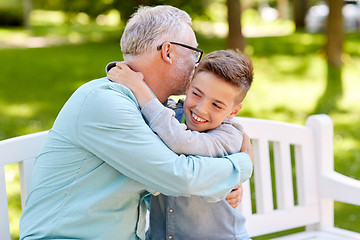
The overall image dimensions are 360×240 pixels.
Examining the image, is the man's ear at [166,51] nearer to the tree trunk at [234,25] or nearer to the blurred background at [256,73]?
the blurred background at [256,73]

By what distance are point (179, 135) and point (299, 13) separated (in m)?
21.2

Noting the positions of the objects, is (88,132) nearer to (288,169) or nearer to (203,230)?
(203,230)

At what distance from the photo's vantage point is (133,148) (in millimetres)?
2102

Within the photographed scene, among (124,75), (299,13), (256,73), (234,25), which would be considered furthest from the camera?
(299,13)

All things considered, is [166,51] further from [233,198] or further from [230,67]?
[233,198]

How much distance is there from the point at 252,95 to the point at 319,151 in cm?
664

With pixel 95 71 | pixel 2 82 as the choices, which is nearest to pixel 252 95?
pixel 95 71

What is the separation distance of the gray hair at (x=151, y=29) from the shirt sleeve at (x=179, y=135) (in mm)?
292

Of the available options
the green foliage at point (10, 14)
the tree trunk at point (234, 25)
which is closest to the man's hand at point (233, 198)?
the tree trunk at point (234, 25)

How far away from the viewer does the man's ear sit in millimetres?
2404

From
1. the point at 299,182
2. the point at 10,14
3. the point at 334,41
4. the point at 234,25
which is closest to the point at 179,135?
the point at 299,182

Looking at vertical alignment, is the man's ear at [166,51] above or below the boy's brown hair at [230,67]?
above

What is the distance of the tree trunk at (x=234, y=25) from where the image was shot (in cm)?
1107

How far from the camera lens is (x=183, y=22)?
2.47m
